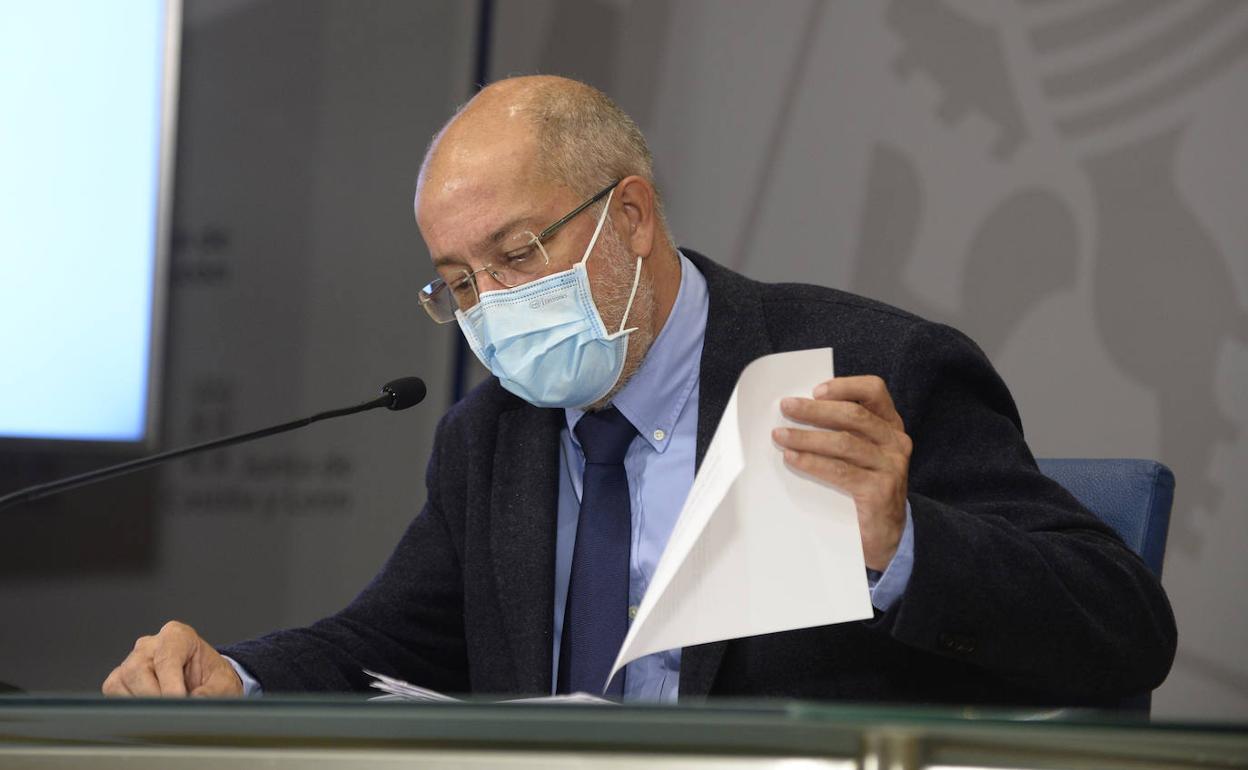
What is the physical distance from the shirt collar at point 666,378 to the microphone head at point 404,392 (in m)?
0.20

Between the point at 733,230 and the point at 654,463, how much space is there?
1.56 meters

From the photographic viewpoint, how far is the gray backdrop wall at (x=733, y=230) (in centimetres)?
239

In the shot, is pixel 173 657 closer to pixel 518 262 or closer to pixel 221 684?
pixel 221 684

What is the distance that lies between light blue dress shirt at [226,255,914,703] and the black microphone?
199 mm

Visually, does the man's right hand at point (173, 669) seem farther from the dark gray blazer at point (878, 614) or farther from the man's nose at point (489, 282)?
the man's nose at point (489, 282)

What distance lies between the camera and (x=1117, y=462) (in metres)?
1.41

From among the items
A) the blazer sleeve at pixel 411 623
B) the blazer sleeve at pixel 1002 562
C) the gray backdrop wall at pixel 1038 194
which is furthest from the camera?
the gray backdrop wall at pixel 1038 194

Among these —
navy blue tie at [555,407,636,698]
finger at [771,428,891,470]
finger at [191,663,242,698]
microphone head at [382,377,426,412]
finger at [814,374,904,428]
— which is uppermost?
microphone head at [382,377,426,412]

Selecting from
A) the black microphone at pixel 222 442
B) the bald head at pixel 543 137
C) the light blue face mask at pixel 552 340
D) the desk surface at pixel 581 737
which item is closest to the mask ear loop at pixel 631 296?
the light blue face mask at pixel 552 340

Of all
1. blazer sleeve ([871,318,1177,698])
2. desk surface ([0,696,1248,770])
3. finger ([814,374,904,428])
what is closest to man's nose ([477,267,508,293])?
blazer sleeve ([871,318,1177,698])

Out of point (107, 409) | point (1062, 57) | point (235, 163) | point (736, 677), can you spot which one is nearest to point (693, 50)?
point (1062, 57)

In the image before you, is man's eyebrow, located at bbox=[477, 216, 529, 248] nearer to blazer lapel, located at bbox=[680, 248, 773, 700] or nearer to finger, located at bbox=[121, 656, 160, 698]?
blazer lapel, located at bbox=[680, 248, 773, 700]

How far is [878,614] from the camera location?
3.94ft

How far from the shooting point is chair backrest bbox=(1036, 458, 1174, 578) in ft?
4.41
